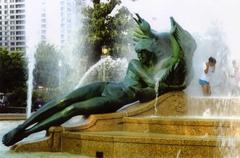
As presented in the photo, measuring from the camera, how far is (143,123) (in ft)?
32.8

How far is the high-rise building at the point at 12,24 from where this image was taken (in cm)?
7404

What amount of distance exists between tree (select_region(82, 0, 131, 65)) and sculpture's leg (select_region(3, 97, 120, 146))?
2563 centimetres

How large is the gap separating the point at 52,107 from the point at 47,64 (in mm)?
35524

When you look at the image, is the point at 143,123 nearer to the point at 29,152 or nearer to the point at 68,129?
the point at 68,129

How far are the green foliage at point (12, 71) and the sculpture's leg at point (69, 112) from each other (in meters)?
37.0

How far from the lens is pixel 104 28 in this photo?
36.8 metres

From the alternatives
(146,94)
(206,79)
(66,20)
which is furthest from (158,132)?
(66,20)

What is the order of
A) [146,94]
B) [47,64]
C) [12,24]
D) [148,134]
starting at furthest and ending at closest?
[12,24]
[47,64]
[146,94]
[148,134]

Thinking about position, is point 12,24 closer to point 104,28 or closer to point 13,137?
point 104,28

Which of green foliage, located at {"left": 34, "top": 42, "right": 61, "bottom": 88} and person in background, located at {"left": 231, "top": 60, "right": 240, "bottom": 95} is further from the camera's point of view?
green foliage, located at {"left": 34, "top": 42, "right": 61, "bottom": 88}

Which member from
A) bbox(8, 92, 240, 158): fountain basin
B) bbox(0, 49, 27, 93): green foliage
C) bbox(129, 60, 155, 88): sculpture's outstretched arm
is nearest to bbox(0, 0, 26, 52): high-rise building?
bbox(0, 49, 27, 93): green foliage

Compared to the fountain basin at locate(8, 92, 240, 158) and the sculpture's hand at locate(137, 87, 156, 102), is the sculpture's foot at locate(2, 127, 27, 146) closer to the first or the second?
the fountain basin at locate(8, 92, 240, 158)

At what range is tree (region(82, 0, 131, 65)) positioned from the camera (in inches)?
1438

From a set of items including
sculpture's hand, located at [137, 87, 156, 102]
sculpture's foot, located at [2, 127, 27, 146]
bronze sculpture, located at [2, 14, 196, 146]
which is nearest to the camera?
sculpture's foot, located at [2, 127, 27, 146]
